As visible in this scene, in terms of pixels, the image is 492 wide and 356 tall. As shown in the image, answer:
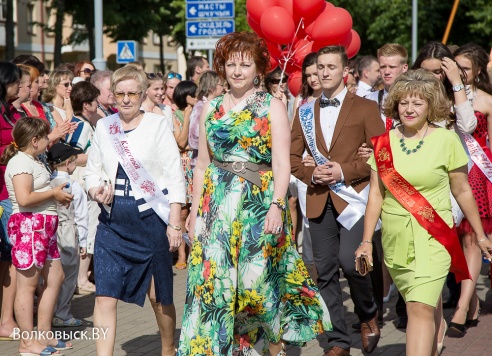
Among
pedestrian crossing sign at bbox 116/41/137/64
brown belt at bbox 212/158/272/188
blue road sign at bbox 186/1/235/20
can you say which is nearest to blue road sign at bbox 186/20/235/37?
blue road sign at bbox 186/1/235/20

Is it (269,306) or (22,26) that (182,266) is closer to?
(269,306)

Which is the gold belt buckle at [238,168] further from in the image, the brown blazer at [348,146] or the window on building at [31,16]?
the window on building at [31,16]

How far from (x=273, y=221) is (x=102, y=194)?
1213 mm

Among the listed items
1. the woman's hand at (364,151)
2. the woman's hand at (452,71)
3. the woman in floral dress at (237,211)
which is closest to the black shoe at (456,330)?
the woman's hand at (364,151)

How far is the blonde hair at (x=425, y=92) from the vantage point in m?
5.89

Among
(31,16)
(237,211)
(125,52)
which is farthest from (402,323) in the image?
(31,16)

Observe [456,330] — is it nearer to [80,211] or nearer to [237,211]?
[237,211]

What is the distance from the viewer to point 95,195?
619 cm

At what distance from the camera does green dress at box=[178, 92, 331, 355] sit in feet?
19.1

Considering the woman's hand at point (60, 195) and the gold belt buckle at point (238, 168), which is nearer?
the gold belt buckle at point (238, 168)

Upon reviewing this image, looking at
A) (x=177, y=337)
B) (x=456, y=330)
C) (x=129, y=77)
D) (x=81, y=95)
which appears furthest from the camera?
(x=81, y=95)

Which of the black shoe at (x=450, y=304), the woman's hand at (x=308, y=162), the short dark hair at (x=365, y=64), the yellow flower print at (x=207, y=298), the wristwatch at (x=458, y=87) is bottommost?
the black shoe at (x=450, y=304)

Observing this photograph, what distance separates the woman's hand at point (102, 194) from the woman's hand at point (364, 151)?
1.95 m

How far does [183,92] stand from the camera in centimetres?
1211
